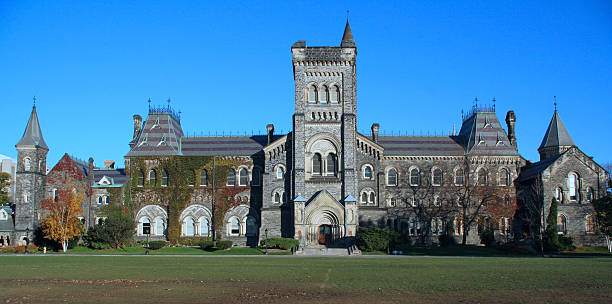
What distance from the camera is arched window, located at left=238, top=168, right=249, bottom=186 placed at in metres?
64.0

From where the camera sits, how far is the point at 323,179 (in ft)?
193

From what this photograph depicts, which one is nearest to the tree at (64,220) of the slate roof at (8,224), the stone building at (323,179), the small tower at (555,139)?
the stone building at (323,179)

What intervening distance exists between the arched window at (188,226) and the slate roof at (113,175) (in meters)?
8.04

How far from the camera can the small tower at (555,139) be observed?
67.7 m

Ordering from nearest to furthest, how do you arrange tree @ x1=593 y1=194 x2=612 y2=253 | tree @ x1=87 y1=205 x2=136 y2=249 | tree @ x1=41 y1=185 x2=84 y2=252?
tree @ x1=593 y1=194 x2=612 y2=253
tree @ x1=87 y1=205 x2=136 y2=249
tree @ x1=41 y1=185 x2=84 y2=252

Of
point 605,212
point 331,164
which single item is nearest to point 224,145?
point 331,164

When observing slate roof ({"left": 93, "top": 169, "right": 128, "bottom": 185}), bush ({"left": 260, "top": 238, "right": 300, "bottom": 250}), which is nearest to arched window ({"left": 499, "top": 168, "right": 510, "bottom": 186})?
bush ({"left": 260, "top": 238, "right": 300, "bottom": 250})

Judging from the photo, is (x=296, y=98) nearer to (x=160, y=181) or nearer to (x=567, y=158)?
(x=160, y=181)

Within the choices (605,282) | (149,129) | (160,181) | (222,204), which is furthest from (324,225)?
(605,282)

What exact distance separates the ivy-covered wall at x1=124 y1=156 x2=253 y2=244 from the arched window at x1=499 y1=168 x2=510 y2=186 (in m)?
26.6

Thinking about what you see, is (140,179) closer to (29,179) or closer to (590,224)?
(29,179)

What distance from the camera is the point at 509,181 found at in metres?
64.2

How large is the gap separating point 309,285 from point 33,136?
50.4 metres

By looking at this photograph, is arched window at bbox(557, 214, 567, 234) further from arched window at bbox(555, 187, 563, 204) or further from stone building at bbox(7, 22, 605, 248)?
arched window at bbox(555, 187, 563, 204)
